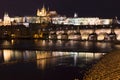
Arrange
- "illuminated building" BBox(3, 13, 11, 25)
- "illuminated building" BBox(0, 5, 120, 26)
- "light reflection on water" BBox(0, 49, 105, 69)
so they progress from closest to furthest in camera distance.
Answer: "light reflection on water" BBox(0, 49, 105, 69), "illuminated building" BBox(0, 5, 120, 26), "illuminated building" BBox(3, 13, 11, 25)

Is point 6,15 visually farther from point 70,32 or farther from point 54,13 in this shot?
point 70,32

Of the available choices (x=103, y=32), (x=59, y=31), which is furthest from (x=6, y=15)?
(x=103, y=32)

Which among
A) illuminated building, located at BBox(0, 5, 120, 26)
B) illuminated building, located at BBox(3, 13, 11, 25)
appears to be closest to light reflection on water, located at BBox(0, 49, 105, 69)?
illuminated building, located at BBox(0, 5, 120, 26)

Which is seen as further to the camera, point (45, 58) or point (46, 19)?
point (46, 19)

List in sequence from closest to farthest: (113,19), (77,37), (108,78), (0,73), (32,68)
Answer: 1. (108,78)
2. (0,73)
3. (32,68)
4. (77,37)
5. (113,19)

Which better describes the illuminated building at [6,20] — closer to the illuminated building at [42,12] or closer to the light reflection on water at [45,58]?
the illuminated building at [42,12]

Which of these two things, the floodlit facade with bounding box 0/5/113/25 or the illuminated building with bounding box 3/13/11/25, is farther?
the illuminated building with bounding box 3/13/11/25

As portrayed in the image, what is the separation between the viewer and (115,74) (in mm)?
15023

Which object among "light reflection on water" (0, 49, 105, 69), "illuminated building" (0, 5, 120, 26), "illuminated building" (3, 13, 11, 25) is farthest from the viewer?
"illuminated building" (3, 13, 11, 25)

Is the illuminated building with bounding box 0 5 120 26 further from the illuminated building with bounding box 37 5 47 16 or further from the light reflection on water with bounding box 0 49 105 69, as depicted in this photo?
the light reflection on water with bounding box 0 49 105 69

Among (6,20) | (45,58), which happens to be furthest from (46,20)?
(45,58)

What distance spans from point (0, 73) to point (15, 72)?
100 cm

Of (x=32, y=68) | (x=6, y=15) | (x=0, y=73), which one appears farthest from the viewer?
(x=6, y=15)

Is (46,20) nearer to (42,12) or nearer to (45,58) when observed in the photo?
(42,12)
